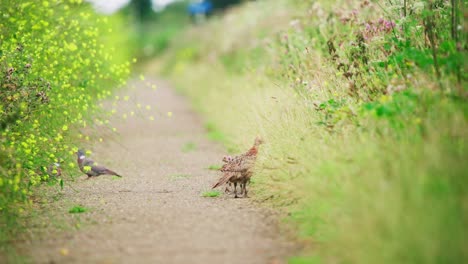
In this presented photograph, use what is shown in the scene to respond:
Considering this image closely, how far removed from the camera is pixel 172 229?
7.18 meters

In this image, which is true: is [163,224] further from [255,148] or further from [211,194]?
[255,148]

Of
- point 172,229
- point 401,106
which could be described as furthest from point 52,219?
point 401,106

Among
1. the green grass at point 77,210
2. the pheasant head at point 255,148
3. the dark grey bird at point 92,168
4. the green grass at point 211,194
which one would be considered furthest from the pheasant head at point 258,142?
the green grass at point 77,210

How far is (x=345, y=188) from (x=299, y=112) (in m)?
3.66

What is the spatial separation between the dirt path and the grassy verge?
498 mm

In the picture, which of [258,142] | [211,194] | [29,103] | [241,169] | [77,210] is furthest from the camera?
[258,142]

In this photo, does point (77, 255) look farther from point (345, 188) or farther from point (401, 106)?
point (401, 106)

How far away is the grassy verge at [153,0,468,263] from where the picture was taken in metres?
5.21

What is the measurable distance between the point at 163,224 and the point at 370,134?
2499 millimetres

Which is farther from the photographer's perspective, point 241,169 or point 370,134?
point 241,169

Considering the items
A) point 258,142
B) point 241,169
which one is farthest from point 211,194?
point 258,142

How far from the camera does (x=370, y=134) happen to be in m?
7.21

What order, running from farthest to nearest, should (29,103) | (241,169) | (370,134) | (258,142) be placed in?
→ (258,142), (241,169), (29,103), (370,134)

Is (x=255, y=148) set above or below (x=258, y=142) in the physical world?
below
